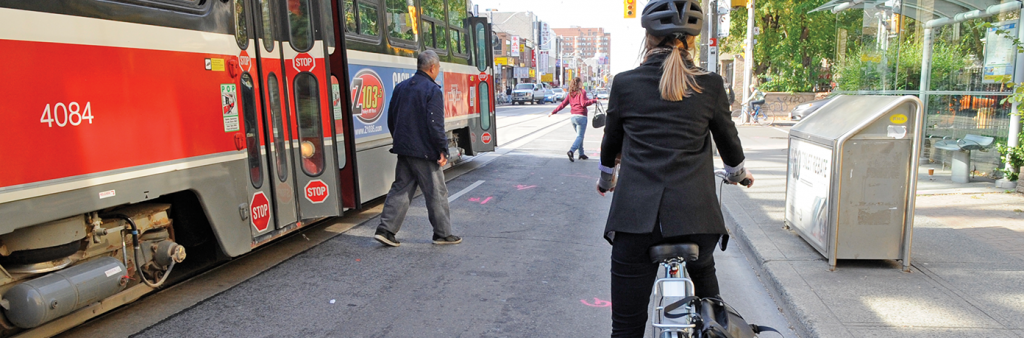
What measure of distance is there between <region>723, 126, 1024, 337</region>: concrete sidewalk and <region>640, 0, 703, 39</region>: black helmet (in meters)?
2.29

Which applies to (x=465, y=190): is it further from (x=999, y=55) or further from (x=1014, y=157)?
(x=999, y=55)

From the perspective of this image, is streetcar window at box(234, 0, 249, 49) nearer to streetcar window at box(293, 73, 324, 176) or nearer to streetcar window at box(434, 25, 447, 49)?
streetcar window at box(293, 73, 324, 176)

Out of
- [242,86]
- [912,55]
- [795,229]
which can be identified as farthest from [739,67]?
[242,86]

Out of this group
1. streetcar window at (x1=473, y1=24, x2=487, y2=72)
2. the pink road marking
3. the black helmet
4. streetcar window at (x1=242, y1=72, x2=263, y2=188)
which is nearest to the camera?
the black helmet

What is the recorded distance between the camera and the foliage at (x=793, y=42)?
26906 mm

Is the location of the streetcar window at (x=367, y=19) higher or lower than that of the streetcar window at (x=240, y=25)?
higher

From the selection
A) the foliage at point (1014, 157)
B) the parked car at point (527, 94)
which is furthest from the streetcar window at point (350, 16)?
Result: the parked car at point (527, 94)

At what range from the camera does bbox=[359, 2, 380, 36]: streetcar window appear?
24.4ft

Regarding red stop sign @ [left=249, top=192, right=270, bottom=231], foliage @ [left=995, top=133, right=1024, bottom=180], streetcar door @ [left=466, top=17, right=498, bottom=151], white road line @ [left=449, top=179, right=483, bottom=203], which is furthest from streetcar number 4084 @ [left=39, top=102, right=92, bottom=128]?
foliage @ [left=995, top=133, right=1024, bottom=180]

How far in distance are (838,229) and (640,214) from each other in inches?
124

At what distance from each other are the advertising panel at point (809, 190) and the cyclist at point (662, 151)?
284cm

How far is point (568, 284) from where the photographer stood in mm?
5258

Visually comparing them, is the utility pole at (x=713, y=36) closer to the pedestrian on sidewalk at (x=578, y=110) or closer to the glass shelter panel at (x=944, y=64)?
the glass shelter panel at (x=944, y=64)

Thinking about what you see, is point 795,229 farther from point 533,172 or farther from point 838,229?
point 533,172
